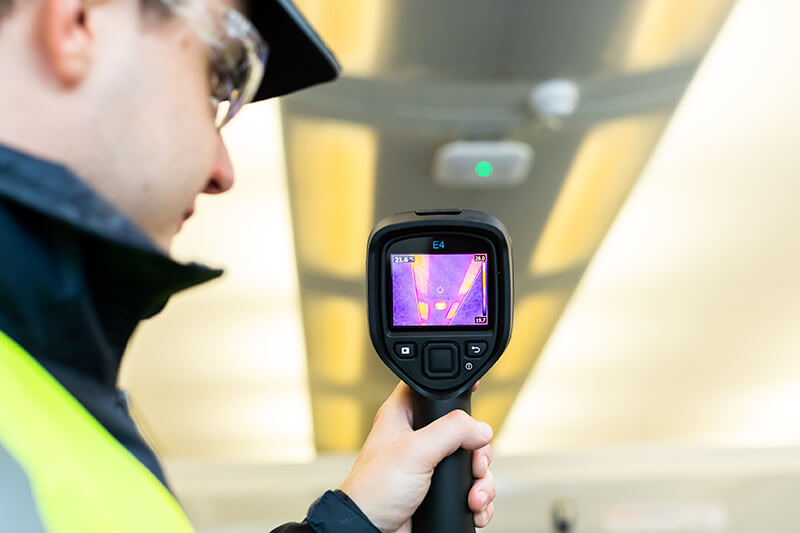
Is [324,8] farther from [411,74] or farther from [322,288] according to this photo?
[322,288]

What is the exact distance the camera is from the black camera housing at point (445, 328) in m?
1.04

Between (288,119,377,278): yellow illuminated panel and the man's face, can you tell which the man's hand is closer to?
the man's face

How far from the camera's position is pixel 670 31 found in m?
1.89

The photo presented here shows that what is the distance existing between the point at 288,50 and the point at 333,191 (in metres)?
1.62

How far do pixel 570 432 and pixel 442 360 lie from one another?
5859 millimetres

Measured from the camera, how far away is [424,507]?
1012 mm

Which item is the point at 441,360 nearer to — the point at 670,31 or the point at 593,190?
→ the point at 670,31

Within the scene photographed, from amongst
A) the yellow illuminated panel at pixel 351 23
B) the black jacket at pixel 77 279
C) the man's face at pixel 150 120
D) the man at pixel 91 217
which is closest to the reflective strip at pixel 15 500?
the man at pixel 91 217

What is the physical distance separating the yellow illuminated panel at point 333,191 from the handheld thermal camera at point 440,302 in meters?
1.26

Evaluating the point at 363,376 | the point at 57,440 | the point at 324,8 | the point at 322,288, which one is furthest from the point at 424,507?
the point at 363,376

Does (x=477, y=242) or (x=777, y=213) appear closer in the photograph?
(x=477, y=242)

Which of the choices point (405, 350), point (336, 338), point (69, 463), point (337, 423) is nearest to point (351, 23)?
point (405, 350)

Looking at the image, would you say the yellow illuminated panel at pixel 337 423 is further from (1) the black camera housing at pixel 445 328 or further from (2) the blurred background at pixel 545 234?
(1) the black camera housing at pixel 445 328

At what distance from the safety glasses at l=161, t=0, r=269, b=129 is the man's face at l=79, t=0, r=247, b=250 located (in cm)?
1
